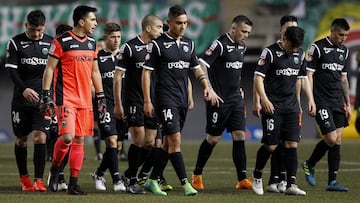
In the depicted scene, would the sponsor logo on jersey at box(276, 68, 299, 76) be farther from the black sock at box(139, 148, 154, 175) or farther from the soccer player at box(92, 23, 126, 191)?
the soccer player at box(92, 23, 126, 191)

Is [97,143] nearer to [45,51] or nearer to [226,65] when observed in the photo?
[226,65]

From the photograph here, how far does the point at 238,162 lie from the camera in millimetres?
15984

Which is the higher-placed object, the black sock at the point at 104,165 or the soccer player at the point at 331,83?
the soccer player at the point at 331,83

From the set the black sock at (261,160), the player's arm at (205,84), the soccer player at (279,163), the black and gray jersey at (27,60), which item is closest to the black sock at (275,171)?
the soccer player at (279,163)

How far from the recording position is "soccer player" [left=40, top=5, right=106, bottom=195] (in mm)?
13992

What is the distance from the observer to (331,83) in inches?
631

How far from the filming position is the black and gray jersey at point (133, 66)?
15398 mm

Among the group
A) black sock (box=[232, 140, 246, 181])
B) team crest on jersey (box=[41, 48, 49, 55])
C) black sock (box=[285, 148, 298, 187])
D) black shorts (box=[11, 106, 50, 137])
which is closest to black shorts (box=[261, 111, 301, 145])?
black sock (box=[285, 148, 298, 187])

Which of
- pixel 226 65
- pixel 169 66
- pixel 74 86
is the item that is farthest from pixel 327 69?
pixel 74 86

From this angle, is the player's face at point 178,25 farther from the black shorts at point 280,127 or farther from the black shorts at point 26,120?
the black shorts at point 26,120

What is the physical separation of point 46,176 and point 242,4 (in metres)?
18.7

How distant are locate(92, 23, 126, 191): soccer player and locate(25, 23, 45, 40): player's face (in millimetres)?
988

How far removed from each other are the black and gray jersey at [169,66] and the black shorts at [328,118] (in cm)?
240

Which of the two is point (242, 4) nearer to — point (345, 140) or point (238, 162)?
point (345, 140)
